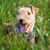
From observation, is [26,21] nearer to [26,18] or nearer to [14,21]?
[26,18]

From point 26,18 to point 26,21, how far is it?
0.08ft

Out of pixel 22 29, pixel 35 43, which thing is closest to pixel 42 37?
pixel 35 43

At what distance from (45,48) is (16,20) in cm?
37

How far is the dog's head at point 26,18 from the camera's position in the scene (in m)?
2.06

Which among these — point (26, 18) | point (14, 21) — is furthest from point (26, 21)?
point (14, 21)

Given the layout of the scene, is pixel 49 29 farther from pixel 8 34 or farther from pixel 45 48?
pixel 8 34

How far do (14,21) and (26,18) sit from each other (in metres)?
0.12

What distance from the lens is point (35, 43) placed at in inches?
87.4

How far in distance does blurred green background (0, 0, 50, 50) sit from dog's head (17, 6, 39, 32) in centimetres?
9

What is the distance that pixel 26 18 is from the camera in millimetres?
2074

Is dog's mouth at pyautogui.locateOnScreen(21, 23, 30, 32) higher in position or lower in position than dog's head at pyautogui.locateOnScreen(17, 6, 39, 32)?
lower

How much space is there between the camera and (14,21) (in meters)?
2.15

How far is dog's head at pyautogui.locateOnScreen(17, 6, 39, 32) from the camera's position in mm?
2059

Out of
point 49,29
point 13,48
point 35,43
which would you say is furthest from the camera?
point 49,29
